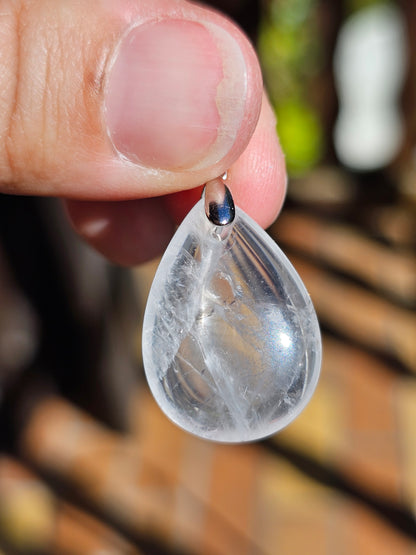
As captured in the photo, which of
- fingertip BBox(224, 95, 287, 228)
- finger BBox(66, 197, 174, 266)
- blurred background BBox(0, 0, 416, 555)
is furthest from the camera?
blurred background BBox(0, 0, 416, 555)

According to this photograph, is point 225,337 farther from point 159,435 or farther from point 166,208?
point 159,435

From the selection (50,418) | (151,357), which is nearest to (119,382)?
(50,418)

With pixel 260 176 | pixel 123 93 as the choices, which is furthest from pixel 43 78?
pixel 260 176

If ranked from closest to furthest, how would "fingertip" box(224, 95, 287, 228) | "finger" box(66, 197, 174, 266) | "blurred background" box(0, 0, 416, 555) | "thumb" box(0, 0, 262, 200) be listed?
"thumb" box(0, 0, 262, 200)
"fingertip" box(224, 95, 287, 228)
"finger" box(66, 197, 174, 266)
"blurred background" box(0, 0, 416, 555)

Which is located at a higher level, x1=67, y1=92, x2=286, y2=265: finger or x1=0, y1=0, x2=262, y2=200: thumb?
x1=0, y1=0, x2=262, y2=200: thumb

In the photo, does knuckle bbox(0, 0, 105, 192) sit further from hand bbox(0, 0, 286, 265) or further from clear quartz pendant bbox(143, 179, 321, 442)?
clear quartz pendant bbox(143, 179, 321, 442)

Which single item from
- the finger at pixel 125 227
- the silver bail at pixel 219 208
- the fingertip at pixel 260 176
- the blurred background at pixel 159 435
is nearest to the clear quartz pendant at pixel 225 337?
the silver bail at pixel 219 208

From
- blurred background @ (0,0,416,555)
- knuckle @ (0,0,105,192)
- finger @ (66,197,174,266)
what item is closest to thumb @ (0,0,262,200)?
knuckle @ (0,0,105,192)
